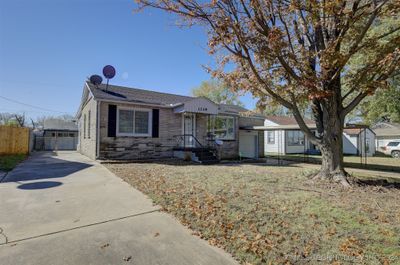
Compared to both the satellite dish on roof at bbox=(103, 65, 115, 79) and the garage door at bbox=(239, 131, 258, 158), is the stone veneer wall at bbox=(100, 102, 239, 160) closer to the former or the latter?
the satellite dish on roof at bbox=(103, 65, 115, 79)

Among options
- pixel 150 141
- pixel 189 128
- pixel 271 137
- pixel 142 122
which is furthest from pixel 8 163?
pixel 271 137

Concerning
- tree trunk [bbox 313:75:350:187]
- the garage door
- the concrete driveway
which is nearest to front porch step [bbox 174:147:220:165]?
the garage door

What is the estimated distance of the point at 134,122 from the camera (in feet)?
39.8

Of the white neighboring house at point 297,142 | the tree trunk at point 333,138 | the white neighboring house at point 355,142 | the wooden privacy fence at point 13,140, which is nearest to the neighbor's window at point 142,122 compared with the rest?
the tree trunk at point 333,138

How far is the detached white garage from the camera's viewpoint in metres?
17.6

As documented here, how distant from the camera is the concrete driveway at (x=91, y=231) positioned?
8.79 ft

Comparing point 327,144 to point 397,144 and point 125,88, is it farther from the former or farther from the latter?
point 397,144

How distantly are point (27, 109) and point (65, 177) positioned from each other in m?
43.6

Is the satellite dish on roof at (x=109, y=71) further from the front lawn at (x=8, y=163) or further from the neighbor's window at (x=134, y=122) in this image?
the front lawn at (x=8, y=163)

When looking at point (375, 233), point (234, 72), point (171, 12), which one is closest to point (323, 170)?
point (375, 233)

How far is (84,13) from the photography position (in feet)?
31.6

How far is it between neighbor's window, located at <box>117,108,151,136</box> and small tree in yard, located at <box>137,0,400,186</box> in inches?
240

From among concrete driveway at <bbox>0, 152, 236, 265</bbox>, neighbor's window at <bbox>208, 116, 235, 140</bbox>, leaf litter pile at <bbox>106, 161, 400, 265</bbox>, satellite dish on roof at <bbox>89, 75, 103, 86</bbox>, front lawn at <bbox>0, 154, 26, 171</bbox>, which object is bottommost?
concrete driveway at <bbox>0, 152, 236, 265</bbox>

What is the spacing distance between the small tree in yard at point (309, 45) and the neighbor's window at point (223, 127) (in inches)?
298
